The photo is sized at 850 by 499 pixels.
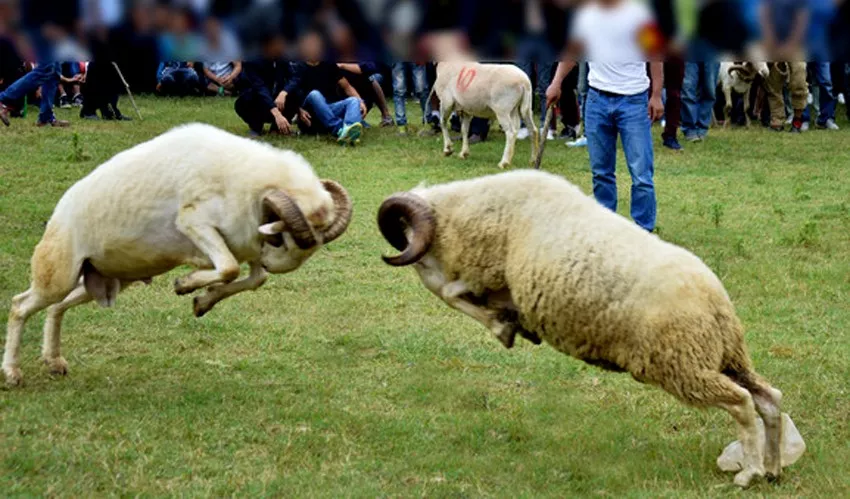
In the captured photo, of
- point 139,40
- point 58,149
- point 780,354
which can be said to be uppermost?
point 139,40

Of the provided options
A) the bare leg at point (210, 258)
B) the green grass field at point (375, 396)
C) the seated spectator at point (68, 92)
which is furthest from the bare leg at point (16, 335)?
the seated spectator at point (68, 92)

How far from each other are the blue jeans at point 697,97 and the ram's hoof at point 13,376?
43.7ft

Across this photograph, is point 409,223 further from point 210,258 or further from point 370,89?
point 370,89

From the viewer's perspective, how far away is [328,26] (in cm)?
238

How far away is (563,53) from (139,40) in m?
0.99

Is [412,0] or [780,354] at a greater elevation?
[412,0]

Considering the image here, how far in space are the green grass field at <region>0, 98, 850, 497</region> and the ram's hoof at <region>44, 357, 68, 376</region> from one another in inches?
2.7

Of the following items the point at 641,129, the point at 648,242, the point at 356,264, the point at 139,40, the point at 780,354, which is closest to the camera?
the point at 139,40

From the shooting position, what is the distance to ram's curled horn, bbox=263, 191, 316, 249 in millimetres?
5645

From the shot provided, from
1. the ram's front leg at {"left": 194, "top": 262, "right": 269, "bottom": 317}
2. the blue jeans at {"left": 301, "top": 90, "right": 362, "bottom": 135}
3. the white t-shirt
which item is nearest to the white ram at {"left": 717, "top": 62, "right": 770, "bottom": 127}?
the blue jeans at {"left": 301, "top": 90, "right": 362, "bottom": 135}

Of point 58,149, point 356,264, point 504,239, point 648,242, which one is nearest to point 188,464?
point 504,239

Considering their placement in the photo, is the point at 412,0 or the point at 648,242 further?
the point at 648,242

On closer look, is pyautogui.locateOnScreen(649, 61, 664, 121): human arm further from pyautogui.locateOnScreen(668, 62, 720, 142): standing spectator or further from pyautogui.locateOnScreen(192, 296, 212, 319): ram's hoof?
pyautogui.locateOnScreen(668, 62, 720, 142): standing spectator

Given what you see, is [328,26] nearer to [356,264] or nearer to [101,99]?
[356,264]
